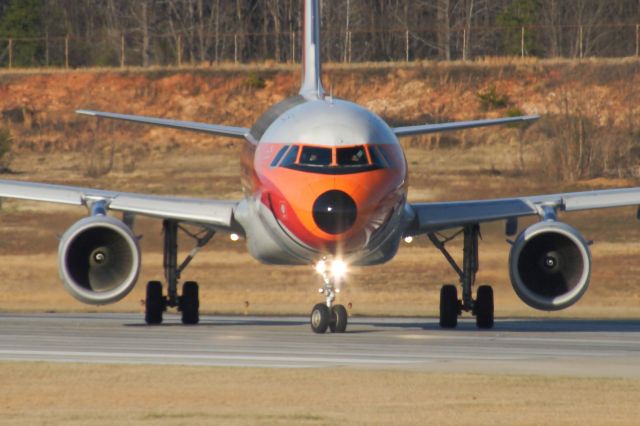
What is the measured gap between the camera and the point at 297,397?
58.9ft

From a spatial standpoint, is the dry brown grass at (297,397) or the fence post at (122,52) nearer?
the dry brown grass at (297,397)

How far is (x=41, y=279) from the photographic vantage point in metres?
46.2

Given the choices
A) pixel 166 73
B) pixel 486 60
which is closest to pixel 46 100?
pixel 166 73

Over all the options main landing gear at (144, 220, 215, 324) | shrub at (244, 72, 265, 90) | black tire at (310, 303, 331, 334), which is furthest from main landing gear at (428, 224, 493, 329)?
shrub at (244, 72, 265, 90)

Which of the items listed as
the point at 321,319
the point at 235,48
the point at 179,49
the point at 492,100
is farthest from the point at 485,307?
the point at 235,48

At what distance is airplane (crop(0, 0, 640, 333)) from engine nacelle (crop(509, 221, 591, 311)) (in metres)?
0.02

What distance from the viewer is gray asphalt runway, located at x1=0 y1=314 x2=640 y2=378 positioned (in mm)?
21719

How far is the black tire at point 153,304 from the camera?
3177 cm

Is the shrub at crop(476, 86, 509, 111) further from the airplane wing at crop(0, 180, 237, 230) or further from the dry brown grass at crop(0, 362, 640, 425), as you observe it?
the dry brown grass at crop(0, 362, 640, 425)

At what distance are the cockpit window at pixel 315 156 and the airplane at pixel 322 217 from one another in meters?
0.02

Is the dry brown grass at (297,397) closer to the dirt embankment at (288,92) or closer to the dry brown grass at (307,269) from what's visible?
the dry brown grass at (307,269)

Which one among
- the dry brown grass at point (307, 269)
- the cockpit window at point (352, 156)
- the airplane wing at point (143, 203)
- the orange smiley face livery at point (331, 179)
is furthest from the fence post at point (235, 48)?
the cockpit window at point (352, 156)

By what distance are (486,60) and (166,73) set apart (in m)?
13.8

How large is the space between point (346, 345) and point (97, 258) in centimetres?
573
